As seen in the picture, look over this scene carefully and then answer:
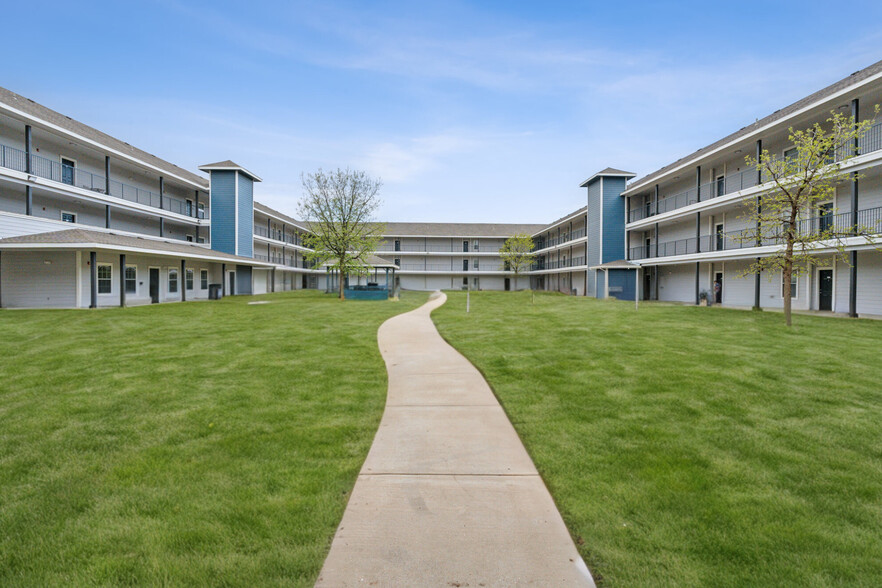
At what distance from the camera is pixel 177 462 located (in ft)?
13.5

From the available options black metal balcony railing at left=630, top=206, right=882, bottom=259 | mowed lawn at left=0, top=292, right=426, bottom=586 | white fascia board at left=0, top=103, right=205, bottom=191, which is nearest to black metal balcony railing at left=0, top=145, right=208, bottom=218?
white fascia board at left=0, top=103, right=205, bottom=191

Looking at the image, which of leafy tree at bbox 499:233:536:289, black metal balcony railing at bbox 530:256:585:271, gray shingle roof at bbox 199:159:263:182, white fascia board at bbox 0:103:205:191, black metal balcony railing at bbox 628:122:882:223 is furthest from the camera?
leafy tree at bbox 499:233:536:289

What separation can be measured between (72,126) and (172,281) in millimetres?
10390

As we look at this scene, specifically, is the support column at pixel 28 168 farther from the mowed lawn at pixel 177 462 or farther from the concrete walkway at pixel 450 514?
the concrete walkway at pixel 450 514

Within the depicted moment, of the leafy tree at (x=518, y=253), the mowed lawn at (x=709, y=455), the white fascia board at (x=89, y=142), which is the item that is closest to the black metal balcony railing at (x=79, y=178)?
the white fascia board at (x=89, y=142)

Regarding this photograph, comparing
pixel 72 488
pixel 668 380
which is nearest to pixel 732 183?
pixel 668 380

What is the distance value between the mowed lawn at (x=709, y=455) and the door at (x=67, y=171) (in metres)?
27.5

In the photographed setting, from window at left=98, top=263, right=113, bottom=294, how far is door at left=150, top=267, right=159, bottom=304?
3.39 m

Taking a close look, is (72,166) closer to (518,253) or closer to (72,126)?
(72,126)

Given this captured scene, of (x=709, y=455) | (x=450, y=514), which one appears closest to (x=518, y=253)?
(x=709, y=455)

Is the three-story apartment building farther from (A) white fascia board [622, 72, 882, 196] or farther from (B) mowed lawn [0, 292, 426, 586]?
(B) mowed lawn [0, 292, 426, 586]

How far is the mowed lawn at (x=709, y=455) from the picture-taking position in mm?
2744

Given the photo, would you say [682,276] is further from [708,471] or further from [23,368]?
[23,368]

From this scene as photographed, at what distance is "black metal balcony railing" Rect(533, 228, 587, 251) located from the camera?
1689 inches
